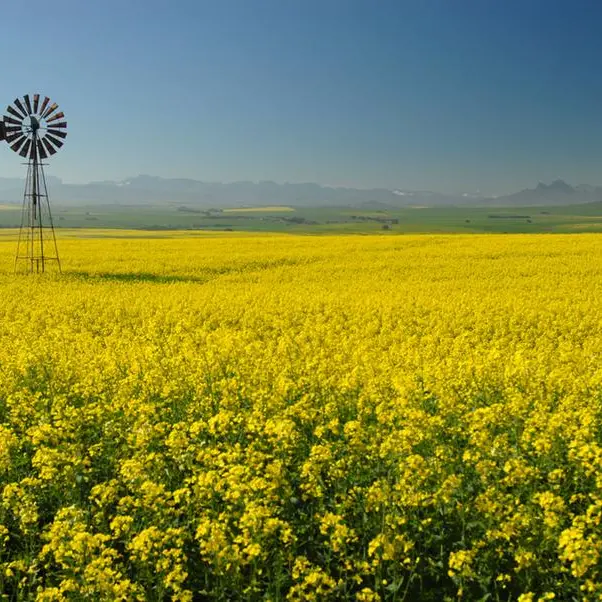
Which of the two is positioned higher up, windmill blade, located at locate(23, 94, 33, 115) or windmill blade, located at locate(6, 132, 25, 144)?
windmill blade, located at locate(23, 94, 33, 115)

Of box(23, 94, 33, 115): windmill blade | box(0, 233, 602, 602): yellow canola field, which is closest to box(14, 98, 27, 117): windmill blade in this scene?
box(23, 94, 33, 115): windmill blade

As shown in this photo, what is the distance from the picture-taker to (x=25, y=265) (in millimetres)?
32281

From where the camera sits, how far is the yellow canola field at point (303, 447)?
4316 mm

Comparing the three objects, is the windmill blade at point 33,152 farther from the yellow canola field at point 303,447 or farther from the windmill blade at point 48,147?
the yellow canola field at point 303,447

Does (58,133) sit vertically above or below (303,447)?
above

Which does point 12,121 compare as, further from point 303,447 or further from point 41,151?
point 303,447

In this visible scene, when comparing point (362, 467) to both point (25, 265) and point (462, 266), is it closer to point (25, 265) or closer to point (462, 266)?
point (462, 266)

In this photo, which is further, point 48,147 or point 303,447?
point 48,147

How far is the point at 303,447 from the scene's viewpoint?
21.5ft

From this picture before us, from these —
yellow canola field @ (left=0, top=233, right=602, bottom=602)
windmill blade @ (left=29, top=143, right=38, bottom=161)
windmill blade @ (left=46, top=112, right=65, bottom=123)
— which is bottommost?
yellow canola field @ (left=0, top=233, right=602, bottom=602)

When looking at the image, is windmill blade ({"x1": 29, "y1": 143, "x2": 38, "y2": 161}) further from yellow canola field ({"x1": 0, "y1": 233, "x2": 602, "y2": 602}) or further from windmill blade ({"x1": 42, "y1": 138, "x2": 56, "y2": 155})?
yellow canola field ({"x1": 0, "y1": 233, "x2": 602, "y2": 602})

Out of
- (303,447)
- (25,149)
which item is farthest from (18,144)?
(303,447)

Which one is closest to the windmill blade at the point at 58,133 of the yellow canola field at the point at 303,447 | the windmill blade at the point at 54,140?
the windmill blade at the point at 54,140

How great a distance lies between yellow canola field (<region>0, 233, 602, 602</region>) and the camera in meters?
4.32
